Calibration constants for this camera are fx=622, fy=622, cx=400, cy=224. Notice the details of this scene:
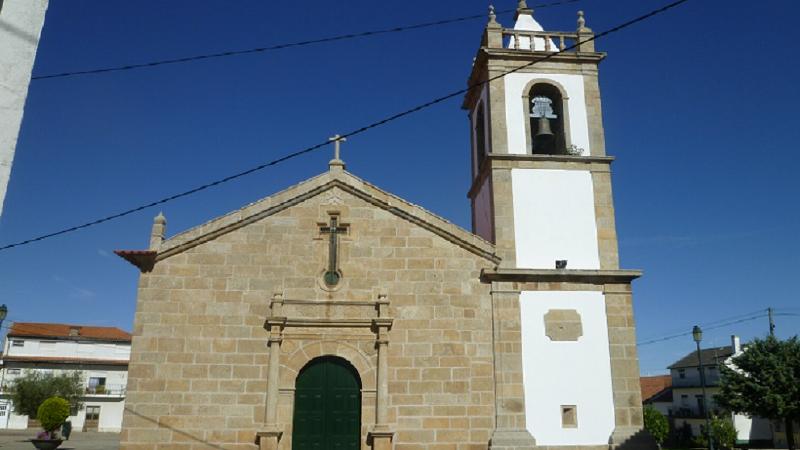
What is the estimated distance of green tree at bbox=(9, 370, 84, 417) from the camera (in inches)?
1682

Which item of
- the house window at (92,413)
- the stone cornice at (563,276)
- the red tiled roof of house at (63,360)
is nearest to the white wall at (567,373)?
the stone cornice at (563,276)

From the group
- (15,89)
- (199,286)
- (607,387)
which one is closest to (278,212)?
(199,286)

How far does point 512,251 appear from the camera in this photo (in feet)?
45.0

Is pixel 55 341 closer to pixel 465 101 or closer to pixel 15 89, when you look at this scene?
pixel 465 101

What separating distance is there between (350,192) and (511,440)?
6.12 metres

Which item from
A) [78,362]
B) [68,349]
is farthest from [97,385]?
[68,349]

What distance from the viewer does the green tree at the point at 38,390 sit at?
42.7m

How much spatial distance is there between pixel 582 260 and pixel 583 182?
189cm

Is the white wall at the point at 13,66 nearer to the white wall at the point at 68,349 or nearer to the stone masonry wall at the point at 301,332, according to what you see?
the stone masonry wall at the point at 301,332

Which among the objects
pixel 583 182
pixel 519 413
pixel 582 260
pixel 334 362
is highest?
pixel 583 182

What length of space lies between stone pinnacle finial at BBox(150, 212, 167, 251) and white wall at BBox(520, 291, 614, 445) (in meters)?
7.68

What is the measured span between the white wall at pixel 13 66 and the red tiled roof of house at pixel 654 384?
5820 cm

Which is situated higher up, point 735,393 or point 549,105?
point 549,105

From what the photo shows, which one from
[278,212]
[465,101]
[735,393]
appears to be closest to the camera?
[278,212]
